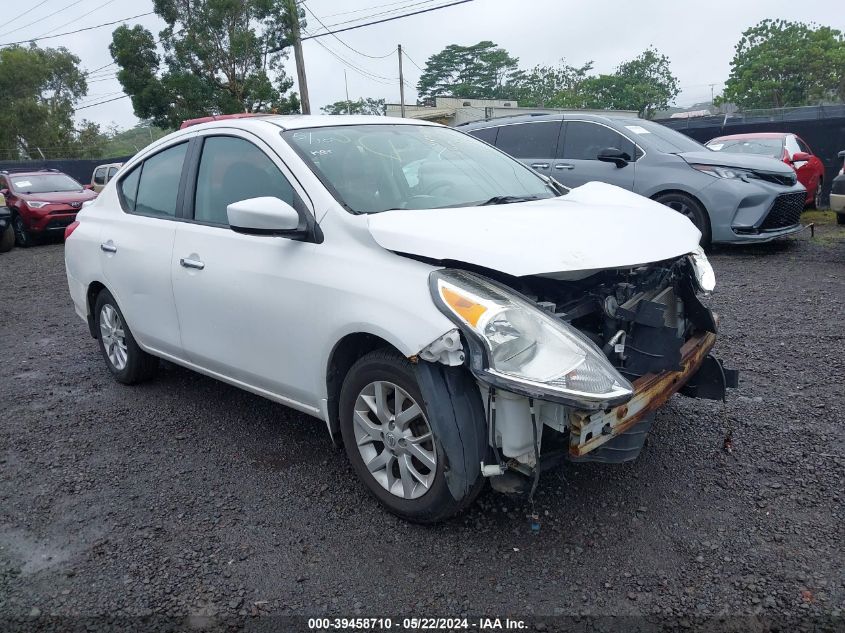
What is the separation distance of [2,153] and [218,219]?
169 feet

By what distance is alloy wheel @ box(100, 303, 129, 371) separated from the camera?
456cm

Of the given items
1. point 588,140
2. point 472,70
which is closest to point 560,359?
point 588,140

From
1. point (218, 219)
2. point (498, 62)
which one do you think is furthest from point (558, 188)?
point (498, 62)

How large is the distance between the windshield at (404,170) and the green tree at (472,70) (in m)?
72.9

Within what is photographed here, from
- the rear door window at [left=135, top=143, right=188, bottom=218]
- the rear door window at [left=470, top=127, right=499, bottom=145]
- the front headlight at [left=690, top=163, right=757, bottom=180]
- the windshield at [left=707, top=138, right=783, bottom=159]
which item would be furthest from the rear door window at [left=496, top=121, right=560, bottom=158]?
the rear door window at [left=135, top=143, right=188, bottom=218]

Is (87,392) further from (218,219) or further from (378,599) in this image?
(378,599)

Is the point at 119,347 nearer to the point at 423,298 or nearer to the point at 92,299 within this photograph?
the point at 92,299

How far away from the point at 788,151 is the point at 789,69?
48147 mm

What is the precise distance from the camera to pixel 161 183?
4129 mm

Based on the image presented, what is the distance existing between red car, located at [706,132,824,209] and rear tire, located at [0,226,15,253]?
13.3 m

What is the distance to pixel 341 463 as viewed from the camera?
3.40m

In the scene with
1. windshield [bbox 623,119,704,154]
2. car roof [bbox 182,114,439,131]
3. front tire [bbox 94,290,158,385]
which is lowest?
front tire [bbox 94,290,158,385]

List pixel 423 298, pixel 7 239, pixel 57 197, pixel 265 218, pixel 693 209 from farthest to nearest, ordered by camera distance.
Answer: pixel 57 197, pixel 7 239, pixel 693 209, pixel 265 218, pixel 423 298

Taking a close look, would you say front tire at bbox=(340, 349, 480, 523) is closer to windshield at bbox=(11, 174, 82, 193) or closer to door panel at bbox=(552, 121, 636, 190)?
door panel at bbox=(552, 121, 636, 190)
